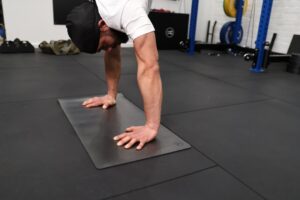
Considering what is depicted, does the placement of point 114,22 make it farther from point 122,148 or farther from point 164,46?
point 164,46

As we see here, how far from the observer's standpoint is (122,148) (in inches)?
56.3

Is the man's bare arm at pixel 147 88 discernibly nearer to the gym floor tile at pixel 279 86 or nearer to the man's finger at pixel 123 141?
the man's finger at pixel 123 141

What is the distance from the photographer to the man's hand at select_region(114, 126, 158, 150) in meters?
1.44

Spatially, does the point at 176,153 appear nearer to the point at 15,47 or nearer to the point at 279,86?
the point at 279,86

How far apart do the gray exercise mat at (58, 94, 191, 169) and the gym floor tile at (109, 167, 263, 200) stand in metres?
0.24

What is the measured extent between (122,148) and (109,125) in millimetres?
301

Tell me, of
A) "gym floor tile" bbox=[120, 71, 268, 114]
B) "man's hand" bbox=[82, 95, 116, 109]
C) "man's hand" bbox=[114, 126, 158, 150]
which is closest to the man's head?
"man's hand" bbox=[114, 126, 158, 150]

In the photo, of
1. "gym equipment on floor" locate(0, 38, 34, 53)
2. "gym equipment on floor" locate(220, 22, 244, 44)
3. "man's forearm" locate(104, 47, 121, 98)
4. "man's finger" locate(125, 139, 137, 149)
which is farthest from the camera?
"gym equipment on floor" locate(220, 22, 244, 44)

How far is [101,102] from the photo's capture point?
78.4 inches

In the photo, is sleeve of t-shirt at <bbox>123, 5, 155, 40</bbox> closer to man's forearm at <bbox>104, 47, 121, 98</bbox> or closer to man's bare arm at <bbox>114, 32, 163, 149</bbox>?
man's bare arm at <bbox>114, 32, 163, 149</bbox>

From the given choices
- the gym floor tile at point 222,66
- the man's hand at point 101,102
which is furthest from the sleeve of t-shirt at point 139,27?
the gym floor tile at point 222,66

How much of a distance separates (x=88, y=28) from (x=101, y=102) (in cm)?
81

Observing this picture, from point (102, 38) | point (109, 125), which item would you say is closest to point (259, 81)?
point (109, 125)

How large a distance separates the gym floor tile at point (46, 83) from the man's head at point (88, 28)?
1.03m
